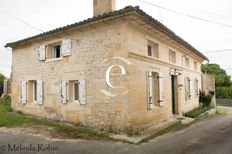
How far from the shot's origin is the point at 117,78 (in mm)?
7555

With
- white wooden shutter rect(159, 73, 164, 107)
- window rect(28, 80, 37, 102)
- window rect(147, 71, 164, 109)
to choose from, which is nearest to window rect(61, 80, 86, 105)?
window rect(28, 80, 37, 102)

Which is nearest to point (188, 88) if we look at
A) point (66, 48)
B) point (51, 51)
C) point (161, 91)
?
point (161, 91)

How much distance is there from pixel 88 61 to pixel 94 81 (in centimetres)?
88

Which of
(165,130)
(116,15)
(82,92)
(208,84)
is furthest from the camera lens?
(208,84)

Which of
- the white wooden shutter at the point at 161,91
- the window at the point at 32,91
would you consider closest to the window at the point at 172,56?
the white wooden shutter at the point at 161,91

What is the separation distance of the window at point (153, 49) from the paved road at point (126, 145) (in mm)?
3766

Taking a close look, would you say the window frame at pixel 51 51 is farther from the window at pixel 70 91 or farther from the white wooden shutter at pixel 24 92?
the white wooden shutter at pixel 24 92

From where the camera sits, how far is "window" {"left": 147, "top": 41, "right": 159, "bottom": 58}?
9.57 meters

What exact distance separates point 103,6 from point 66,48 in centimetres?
257

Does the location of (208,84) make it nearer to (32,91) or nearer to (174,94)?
(174,94)

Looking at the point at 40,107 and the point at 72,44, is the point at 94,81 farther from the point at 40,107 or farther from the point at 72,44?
the point at 40,107

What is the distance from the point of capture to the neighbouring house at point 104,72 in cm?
748

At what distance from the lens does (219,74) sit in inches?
1267

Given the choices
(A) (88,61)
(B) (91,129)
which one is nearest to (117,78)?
(A) (88,61)
